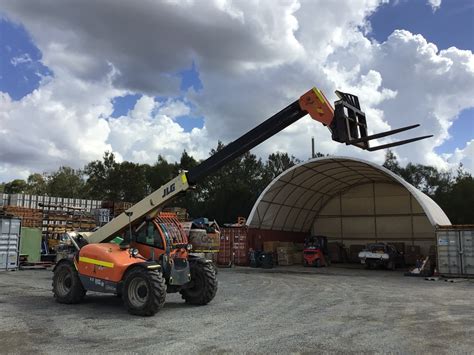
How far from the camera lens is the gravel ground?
22.9 ft

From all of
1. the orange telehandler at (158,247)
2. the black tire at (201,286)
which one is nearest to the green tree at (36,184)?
the orange telehandler at (158,247)

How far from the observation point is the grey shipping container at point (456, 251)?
792 inches

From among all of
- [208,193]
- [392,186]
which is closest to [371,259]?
[392,186]

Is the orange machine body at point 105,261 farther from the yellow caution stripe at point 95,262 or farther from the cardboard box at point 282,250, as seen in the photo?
the cardboard box at point 282,250

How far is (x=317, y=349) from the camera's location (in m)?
6.86

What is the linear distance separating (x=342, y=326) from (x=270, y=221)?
2187 cm

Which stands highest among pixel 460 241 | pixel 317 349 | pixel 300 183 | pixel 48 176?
→ pixel 48 176

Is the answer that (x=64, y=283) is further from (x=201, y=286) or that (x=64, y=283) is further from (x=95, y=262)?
(x=201, y=286)

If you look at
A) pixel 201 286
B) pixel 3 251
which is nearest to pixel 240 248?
pixel 3 251

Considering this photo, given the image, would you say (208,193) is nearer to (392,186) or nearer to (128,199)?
(128,199)

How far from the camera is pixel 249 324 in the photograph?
8.73 meters

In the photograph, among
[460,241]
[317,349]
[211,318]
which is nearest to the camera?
[317,349]

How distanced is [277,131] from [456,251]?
14.4 meters

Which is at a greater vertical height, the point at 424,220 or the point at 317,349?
the point at 424,220
